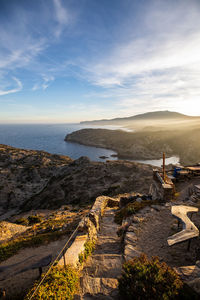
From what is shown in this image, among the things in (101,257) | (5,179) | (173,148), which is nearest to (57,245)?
(101,257)

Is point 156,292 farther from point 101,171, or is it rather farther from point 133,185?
point 101,171

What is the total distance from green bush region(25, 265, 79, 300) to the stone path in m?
0.45

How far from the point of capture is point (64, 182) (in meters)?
54.4

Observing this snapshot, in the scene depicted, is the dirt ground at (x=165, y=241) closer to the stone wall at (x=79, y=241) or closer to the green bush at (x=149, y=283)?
the green bush at (x=149, y=283)

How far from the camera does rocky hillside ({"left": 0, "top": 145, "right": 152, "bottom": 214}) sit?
45.4 metres

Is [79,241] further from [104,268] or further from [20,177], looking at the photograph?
[20,177]

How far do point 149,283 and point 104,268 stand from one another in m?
3.32

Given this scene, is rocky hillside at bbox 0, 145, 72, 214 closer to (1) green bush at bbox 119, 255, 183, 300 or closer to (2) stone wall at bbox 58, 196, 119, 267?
(2) stone wall at bbox 58, 196, 119, 267

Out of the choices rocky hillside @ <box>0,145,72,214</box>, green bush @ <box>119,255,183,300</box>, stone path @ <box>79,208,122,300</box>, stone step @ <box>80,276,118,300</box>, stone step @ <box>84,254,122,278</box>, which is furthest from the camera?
rocky hillside @ <box>0,145,72,214</box>

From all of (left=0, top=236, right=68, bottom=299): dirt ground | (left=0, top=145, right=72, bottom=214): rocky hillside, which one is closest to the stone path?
(left=0, top=236, right=68, bottom=299): dirt ground

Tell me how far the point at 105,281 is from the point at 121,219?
7.42 m

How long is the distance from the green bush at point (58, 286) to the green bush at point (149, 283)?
2.07 meters

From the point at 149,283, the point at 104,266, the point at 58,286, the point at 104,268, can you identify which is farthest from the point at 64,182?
the point at 149,283

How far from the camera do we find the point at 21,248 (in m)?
12.0
